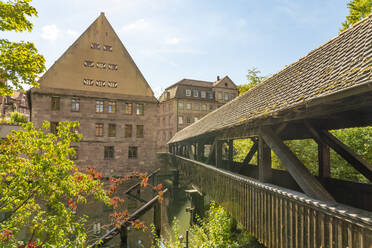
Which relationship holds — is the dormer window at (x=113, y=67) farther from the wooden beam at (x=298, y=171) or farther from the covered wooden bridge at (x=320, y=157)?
the wooden beam at (x=298, y=171)

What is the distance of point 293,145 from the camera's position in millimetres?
14070

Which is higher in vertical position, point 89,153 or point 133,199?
point 89,153

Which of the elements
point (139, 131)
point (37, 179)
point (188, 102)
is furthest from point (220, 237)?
point (188, 102)

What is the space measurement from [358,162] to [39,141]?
652cm

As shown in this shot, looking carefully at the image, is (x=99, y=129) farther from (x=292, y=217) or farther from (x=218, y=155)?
(x=292, y=217)

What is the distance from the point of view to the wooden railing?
2871 millimetres

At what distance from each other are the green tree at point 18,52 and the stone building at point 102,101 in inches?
712

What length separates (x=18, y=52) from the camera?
17.7 ft

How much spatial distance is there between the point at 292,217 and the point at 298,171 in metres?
0.84

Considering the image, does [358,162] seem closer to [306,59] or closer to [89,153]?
[306,59]

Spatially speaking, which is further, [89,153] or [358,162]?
[89,153]

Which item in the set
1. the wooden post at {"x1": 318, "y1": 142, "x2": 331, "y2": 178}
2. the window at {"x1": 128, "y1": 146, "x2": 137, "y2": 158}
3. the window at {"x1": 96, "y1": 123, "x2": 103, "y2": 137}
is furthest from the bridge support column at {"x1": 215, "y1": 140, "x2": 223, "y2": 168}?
the window at {"x1": 96, "y1": 123, "x2": 103, "y2": 137}

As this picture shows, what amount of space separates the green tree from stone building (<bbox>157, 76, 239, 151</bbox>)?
117ft

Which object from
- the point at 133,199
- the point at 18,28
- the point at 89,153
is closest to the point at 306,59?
the point at 18,28
